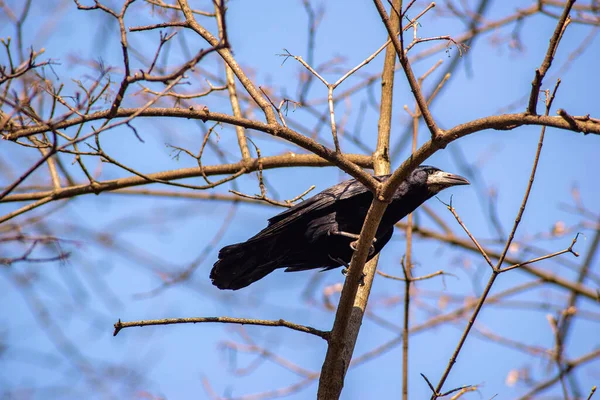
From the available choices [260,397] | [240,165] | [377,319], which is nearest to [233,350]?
[260,397]

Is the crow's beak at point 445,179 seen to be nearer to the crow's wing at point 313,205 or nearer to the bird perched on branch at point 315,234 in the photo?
the bird perched on branch at point 315,234

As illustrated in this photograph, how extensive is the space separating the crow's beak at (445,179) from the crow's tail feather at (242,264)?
1.40 meters

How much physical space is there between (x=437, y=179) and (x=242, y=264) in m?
1.73

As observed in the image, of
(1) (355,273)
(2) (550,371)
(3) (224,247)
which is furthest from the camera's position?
(2) (550,371)

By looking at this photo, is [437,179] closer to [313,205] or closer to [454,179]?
[454,179]

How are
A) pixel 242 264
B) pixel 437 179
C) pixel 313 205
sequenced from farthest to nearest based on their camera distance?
1. pixel 437 179
2. pixel 313 205
3. pixel 242 264

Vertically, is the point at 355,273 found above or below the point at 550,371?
below

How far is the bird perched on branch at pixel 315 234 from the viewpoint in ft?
15.3

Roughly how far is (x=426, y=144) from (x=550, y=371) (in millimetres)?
3187

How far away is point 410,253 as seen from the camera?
4836mm

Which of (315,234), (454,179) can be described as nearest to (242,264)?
(315,234)

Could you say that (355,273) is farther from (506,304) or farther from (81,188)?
(506,304)

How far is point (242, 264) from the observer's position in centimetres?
468

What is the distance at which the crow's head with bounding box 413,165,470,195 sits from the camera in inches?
199
